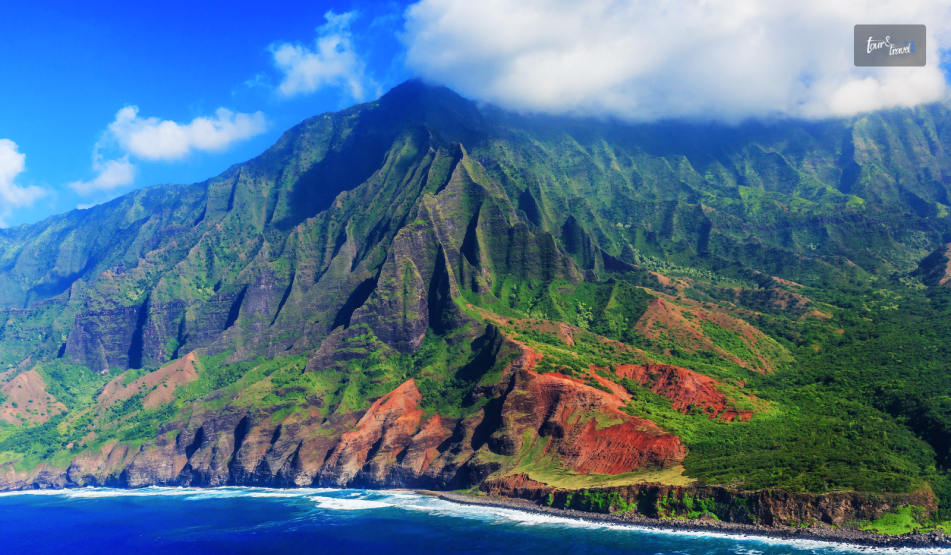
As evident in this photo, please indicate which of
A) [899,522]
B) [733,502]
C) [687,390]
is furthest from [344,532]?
[899,522]

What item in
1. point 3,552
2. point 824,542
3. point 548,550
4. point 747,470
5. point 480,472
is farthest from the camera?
point 480,472

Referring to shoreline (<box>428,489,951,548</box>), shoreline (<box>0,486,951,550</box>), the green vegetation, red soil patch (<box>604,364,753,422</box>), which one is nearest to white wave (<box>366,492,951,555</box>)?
shoreline (<box>0,486,951,550</box>)

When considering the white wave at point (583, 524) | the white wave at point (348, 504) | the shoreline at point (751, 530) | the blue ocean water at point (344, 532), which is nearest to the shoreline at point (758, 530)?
the shoreline at point (751, 530)

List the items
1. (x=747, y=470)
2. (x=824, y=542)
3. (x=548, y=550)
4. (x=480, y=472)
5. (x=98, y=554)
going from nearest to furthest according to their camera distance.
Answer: (x=824, y=542)
(x=548, y=550)
(x=747, y=470)
(x=98, y=554)
(x=480, y=472)

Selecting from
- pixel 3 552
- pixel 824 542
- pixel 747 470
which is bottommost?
pixel 3 552

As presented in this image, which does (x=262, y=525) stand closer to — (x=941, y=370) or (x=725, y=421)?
(x=725, y=421)

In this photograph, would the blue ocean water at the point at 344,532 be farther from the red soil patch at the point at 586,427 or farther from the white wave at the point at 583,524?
the red soil patch at the point at 586,427

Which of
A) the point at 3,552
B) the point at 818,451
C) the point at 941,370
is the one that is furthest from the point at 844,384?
the point at 3,552
